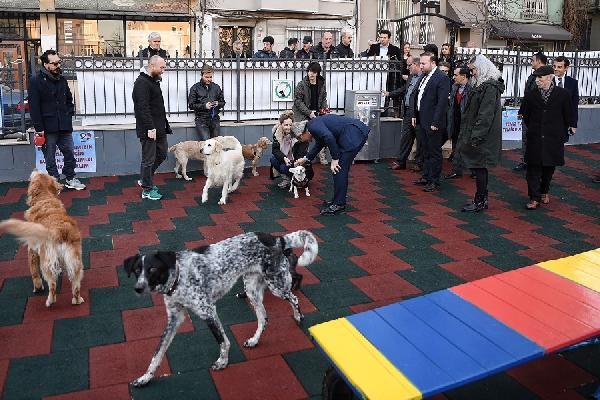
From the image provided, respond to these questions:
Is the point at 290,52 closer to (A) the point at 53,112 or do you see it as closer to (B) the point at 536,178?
(A) the point at 53,112

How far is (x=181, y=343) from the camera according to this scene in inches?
170

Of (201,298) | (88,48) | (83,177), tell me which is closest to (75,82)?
(83,177)

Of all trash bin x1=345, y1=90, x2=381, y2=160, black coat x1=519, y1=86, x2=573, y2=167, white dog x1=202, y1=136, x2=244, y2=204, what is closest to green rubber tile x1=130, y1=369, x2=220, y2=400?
white dog x1=202, y1=136, x2=244, y2=204

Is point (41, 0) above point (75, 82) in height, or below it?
above

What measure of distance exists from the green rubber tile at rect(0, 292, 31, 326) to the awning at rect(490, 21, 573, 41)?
24.4 m

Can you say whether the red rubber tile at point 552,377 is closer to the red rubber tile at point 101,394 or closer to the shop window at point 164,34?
the red rubber tile at point 101,394

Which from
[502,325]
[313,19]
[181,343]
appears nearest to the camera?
[502,325]

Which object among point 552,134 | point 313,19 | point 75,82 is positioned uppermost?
point 313,19

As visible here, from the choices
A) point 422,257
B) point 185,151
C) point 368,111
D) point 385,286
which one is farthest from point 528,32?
point 385,286

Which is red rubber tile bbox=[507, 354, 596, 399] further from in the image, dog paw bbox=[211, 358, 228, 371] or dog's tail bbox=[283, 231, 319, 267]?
dog paw bbox=[211, 358, 228, 371]

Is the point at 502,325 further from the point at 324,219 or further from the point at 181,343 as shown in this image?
the point at 324,219

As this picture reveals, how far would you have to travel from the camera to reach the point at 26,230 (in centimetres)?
432

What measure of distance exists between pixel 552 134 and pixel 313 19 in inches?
648

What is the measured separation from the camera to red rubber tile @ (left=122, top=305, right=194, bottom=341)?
448 centimetres
